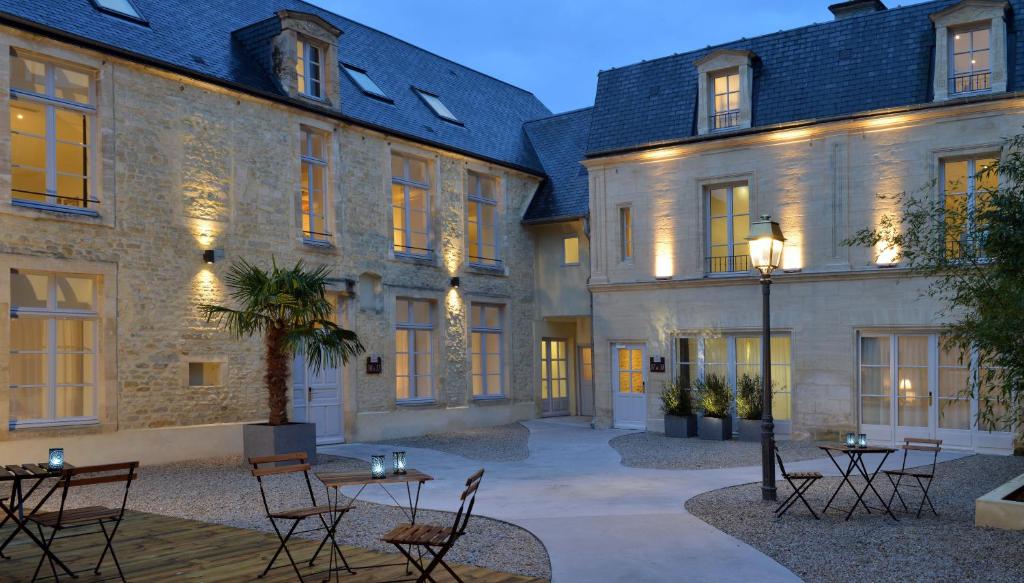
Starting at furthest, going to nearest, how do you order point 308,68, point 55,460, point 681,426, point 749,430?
point 681,426 < point 308,68 < point 749,430 < point 55,460

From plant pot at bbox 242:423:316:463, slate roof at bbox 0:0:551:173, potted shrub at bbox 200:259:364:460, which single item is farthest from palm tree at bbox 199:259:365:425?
slate roof at bbox 0:0:551:173

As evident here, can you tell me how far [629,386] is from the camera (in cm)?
1564

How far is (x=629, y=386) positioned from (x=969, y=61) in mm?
7236

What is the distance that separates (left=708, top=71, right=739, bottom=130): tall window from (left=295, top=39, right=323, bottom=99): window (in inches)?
249

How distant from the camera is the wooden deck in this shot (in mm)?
5523

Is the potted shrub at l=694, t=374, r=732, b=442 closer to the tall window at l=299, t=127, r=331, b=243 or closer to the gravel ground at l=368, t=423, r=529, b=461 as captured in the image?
the gravel ground at l=368, t=423, r=529, b=461

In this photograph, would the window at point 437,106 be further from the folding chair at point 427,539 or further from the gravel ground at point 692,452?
the folding chair at point 427,539

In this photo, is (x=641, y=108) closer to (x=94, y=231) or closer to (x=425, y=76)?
(x=425, y=76)

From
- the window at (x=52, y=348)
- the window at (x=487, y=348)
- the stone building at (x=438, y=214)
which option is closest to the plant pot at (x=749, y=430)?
the stone building at (x=438, y=214)

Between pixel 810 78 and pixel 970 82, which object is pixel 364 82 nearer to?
pixel 810 78

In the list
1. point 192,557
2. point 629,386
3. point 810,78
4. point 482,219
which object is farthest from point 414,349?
point 192,557

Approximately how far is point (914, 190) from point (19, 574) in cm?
1175

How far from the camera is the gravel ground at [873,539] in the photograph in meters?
5.66

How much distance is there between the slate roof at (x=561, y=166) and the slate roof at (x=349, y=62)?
1.07 ft
